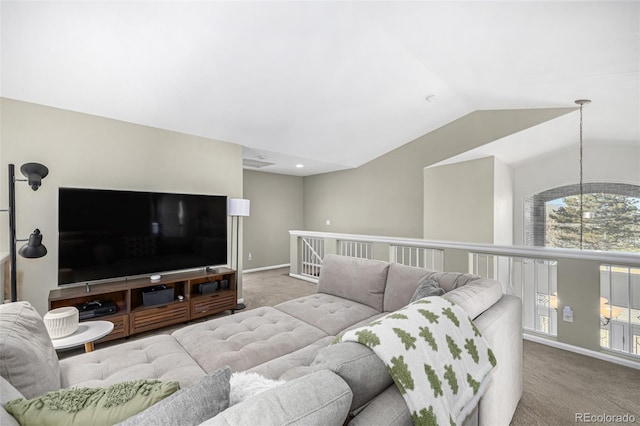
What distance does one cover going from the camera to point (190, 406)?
0.67 metres

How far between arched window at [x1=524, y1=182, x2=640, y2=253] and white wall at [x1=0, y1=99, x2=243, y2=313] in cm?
592

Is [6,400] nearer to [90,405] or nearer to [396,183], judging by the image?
[90,405]

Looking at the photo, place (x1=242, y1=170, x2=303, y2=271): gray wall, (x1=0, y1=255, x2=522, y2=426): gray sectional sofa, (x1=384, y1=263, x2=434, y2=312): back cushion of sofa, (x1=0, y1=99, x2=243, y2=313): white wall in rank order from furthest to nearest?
(x1=242, y1=170, x2=303, y2=271): gray wall → (x1=0, y1=99, x2=243, y2=313): white wall → (x1=384, y1=263, x2=434, y2=312): back cushion of sofa → (x1=0, y1=255, x2=522, y2=426): gray sectional sofa

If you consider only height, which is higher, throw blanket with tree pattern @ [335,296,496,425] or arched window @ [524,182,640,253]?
arched window @ [524,182,640,253]

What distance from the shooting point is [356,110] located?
12.2ft

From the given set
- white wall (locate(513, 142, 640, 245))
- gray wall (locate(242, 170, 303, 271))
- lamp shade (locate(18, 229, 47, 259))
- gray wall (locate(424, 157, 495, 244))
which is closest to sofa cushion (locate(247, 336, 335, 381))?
lamp shade (locate(18, 229, 47, 259))

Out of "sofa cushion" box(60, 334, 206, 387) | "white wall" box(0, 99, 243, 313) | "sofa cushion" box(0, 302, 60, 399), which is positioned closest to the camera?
"sofa cushion" box(0, 302, 60, 399)

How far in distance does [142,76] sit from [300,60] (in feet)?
4.66

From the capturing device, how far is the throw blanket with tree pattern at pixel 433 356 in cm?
88

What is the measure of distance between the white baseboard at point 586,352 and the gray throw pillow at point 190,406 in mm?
3194

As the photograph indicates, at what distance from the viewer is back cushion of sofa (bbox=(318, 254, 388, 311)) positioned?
2375 mm

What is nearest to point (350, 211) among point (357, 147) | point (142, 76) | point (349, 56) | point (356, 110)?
point (357, 147)

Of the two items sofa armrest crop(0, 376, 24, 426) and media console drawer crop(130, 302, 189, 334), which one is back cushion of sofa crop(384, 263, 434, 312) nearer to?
sofa armrest crop(0, 376, 24, 426)

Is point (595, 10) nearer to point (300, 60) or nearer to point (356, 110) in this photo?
point (300, 60)
